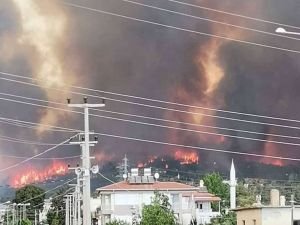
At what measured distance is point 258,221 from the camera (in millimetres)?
73688

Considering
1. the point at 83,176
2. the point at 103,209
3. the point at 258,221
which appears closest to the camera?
the point at 83,176

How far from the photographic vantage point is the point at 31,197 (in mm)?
190125

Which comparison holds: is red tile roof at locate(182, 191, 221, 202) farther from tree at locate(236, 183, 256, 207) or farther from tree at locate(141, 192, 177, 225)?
tree at locate(141, 192, 177, 225)

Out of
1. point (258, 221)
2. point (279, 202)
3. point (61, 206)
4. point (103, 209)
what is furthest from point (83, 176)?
point (61, 206)

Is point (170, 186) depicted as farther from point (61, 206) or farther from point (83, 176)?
point (83, 176)

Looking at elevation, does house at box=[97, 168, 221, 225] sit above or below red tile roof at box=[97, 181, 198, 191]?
below

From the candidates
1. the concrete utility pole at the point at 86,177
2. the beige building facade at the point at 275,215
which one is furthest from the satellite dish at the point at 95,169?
the beige building facade at the point at 275,215

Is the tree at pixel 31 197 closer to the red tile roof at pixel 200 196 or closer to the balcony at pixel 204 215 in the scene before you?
the red tile roof at pixel 200 196

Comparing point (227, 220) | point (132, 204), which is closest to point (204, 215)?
point (132, 204)

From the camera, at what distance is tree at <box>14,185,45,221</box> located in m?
189

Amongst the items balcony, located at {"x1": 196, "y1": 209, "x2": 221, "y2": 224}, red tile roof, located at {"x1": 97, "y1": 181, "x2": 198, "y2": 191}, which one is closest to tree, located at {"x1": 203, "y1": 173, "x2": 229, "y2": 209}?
balcony, located at {"x1": 196, "y1": 209, "x2": 221, "y2": 224}

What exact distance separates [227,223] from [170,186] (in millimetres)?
42066

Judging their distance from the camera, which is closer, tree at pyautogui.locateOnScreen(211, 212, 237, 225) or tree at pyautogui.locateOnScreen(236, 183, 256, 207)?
tree at pyautogui.locateOnScreen(211, 212, 237, 225)

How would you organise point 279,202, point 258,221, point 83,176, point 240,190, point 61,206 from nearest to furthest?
point 83,176
point 258,221
point 279,202
point 61,206
point 240,190
